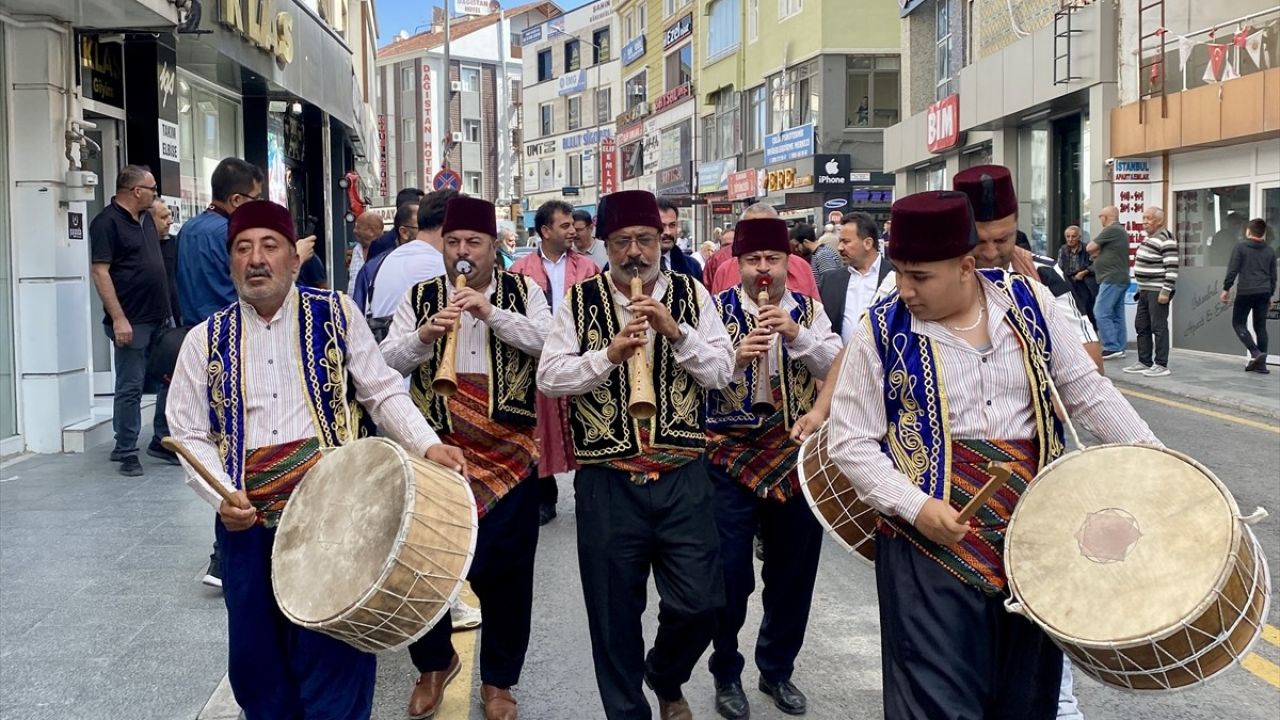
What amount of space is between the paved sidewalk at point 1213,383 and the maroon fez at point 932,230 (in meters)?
10.4

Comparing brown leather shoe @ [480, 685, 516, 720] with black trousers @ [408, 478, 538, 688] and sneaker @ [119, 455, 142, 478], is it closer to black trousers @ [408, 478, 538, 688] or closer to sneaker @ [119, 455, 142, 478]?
black trousers @ [408, 478, 538, 688]

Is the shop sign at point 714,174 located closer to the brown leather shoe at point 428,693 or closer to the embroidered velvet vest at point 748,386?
the embroidered velvet vest at point 748,386

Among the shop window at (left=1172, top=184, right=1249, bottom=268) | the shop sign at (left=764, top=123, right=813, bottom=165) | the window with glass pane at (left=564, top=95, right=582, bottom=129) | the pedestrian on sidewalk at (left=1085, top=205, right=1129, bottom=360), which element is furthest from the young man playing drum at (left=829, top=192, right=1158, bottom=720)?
the window with glass pane at (left=564, top=95, right=582, bottom=129)

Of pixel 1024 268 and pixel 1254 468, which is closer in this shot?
pixel 1024 268

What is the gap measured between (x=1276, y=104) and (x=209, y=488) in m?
15.4

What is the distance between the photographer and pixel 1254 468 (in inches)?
383

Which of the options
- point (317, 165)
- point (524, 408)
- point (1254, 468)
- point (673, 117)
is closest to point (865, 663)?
point (524, 408)

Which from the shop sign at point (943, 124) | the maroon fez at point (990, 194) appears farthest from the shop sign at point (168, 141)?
the shop sign at point (943, 124)

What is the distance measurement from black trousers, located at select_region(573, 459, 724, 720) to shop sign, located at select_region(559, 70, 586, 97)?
6728cm

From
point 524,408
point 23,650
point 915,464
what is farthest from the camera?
point 23,650

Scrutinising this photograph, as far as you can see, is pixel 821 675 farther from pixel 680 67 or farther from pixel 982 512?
pixel 680 67

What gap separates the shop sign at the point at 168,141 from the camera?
12.1m

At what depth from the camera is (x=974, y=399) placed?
3.40m

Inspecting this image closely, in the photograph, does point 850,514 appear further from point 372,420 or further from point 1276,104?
point 1276,104
